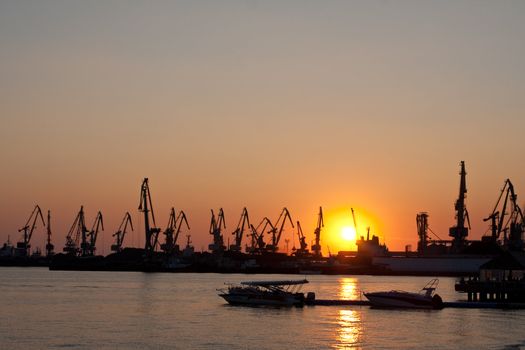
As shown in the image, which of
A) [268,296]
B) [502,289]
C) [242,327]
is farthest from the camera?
[502,289]

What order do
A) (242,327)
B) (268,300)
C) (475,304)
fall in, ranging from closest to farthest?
(242,327), (475,304), (268,300)

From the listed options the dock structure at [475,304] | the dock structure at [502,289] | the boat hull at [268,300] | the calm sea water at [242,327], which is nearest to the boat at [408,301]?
the calm sea water at [242,327]

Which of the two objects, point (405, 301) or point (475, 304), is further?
point (475, 304)

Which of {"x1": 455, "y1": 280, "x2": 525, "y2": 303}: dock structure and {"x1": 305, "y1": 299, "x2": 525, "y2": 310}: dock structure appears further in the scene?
{"x1": 455, "y1": 280, "x2": 525, "y2": 303}: dock structure

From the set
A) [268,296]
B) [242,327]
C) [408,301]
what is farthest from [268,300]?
[242,327]

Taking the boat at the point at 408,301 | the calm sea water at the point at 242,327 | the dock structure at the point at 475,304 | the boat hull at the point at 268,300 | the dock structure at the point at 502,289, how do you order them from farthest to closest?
1. the dock structure at the point at 502,289
2. the boat hull at the point at 268,300
3. the dock structure at the point at 475,304
4. the boat at the point at 408,301
5. the calm sea water at the point at 242,327

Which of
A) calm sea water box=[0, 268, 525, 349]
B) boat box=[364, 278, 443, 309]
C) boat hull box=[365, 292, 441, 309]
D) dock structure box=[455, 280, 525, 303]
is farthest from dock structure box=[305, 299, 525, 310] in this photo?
boat hull box=[365, 292, 441, 309]

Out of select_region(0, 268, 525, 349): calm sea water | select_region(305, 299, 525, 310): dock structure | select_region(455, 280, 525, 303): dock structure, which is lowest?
select_region(0, 268, 525, 349): calm sea water

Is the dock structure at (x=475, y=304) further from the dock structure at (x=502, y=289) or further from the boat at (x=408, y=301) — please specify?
the boat at (x=408, y=301)

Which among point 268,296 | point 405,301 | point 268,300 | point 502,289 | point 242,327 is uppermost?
point 502,289

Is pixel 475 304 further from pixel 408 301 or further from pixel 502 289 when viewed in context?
pixel 408 301

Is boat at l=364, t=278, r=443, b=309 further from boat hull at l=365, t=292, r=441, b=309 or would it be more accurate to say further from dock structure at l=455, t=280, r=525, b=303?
dock structure at l=455, t=280, r=525, b=303

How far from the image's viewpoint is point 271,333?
7919 centimetres

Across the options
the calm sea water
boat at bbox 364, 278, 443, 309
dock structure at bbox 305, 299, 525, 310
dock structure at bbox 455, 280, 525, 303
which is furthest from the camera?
dock structure at bbox 455, 280, 525, 303
